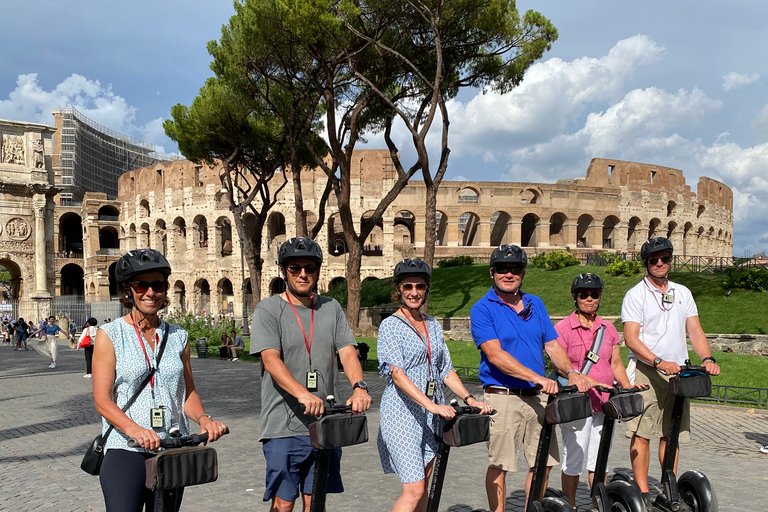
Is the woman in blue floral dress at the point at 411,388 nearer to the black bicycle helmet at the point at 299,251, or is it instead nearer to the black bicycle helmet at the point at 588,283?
the black bicycle helmet at the point at 299,251

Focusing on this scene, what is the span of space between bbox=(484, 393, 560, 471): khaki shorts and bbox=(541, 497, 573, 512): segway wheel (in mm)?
208

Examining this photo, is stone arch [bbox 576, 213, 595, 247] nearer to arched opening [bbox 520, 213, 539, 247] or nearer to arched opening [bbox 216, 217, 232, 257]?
arched opening [bbox 520, 213, 539, 247]

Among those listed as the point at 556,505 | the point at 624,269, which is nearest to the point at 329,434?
the point at 556,505

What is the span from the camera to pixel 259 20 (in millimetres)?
15617

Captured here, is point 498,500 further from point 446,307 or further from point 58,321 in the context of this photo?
point 58,321

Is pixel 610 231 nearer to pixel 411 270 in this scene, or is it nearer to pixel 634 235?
pixel 634 235

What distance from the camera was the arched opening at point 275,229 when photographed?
3972cm

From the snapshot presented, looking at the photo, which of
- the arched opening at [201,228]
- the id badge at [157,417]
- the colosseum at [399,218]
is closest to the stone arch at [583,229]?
the colosseum at [399,218]

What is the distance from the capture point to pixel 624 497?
138 inches

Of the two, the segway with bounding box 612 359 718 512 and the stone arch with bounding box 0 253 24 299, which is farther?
the stone arch with bounding box 0 253 24 299

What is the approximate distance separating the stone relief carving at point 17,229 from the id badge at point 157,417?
31.4m

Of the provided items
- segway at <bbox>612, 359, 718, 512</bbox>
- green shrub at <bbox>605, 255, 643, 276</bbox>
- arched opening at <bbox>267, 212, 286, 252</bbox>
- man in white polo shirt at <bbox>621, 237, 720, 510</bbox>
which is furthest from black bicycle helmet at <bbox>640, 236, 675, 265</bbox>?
arched opening at <bbox>267, 212, 286, 252</bbox>

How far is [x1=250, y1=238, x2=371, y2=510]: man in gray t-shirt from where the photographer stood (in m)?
2.96

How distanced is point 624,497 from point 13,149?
3183 cm
